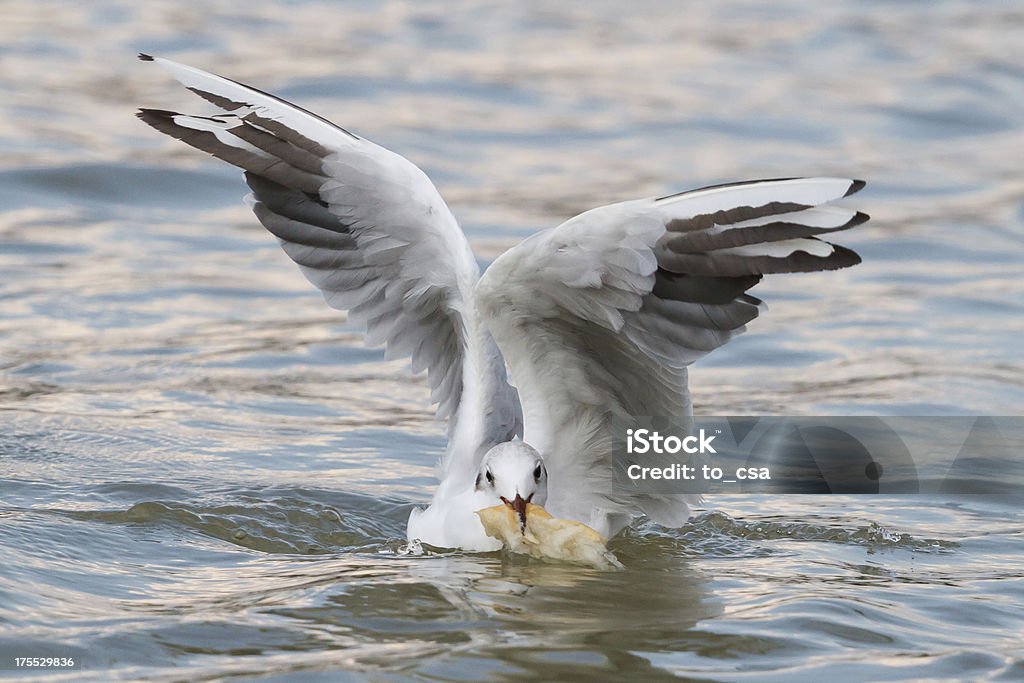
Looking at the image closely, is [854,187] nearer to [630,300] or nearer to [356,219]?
[630,300]

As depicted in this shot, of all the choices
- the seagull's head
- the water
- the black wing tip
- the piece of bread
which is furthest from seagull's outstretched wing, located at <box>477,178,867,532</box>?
the water

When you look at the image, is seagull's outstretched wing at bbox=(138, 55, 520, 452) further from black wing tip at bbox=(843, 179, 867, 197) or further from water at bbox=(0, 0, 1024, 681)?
black wing tip at bbox=(843, 179, 867, 197)

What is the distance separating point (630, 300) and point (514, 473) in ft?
2.49

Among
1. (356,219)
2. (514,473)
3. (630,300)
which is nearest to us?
(630,300)

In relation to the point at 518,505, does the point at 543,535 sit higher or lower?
lower

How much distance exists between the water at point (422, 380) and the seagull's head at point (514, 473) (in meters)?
0.31

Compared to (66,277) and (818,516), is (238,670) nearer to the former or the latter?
(818,516)

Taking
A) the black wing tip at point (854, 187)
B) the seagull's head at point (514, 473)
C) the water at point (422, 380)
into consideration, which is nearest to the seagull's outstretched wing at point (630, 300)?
the black wing tip at point (854, 187)

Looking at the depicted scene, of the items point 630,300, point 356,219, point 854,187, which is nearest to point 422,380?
point 356,219

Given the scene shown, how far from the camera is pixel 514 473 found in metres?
6.10

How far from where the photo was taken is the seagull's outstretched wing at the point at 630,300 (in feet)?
18.3

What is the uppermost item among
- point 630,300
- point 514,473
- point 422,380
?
point 630,300

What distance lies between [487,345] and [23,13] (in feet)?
43.6

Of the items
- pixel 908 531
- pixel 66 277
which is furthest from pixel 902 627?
pixel 66 277
